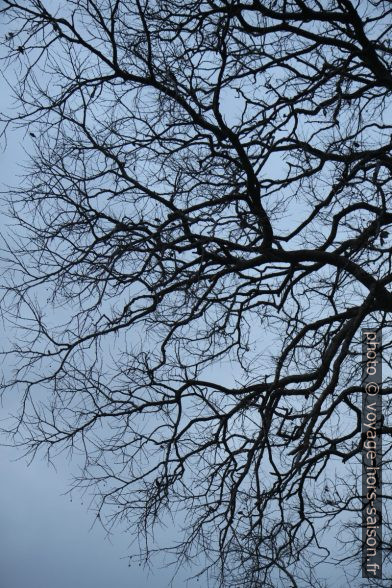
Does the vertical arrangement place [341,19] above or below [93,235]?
above

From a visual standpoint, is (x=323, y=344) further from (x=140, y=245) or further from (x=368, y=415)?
(x=140, y=245)

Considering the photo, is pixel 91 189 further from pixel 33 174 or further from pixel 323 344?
pixel 323 344

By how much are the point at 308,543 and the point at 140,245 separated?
285 cm

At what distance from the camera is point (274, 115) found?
810 centimetres

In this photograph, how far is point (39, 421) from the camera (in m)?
7.39

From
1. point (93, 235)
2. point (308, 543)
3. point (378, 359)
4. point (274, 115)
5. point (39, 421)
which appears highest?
point (274, 115)

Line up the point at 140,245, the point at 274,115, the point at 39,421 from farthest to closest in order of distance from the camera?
the point at 274,115 → the point at 39,421 → the point at 140,245

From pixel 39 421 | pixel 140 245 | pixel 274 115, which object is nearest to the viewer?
pixel 140 245

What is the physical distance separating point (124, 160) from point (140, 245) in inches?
45.5

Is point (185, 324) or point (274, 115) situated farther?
point (274, 115)

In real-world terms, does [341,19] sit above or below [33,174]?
above

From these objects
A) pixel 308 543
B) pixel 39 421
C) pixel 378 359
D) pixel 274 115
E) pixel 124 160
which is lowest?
pixel 308 543

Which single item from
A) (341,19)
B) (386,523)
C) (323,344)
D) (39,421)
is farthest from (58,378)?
(341,19)

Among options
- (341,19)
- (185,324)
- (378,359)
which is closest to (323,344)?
(378,359)
